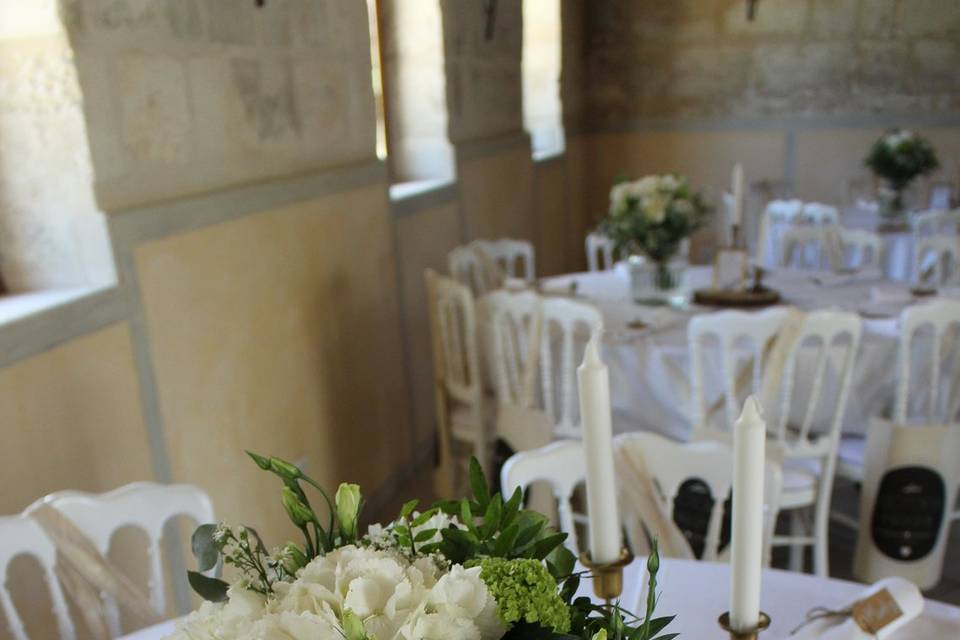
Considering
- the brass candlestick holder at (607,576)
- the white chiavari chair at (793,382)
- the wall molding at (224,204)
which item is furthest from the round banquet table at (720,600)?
the wall molding at (224,204)

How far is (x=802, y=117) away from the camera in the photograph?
582 cm

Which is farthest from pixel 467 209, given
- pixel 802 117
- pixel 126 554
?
pixel 802 117

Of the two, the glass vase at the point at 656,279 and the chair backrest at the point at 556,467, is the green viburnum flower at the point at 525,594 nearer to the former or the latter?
the chair backrest at the point at 556,467

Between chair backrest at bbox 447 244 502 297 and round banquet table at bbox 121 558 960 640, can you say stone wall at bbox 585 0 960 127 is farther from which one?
round banquet table at bbox 121 558 960 640

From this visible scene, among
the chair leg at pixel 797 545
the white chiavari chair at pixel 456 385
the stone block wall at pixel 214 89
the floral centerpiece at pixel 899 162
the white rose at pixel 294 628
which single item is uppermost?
the stone block wall at pixel 214 89

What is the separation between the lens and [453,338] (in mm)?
2770

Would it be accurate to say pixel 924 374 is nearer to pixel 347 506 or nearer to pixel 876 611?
pixel 876 611

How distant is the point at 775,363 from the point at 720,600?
1.10 meters

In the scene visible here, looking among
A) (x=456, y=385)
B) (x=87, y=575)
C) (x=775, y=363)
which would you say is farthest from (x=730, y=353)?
(x=87, y=575)

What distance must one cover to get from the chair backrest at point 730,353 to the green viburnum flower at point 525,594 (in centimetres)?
168

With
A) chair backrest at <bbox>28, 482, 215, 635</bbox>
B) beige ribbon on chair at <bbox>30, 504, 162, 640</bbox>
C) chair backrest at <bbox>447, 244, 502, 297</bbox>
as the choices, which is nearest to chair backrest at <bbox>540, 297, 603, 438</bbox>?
chair backrest at <bbox>447, 244, 502, 297</bbox>

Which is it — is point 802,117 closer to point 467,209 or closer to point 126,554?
point 467,209

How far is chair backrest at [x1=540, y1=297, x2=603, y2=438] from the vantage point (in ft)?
7.77

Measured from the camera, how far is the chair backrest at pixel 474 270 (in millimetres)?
3270
